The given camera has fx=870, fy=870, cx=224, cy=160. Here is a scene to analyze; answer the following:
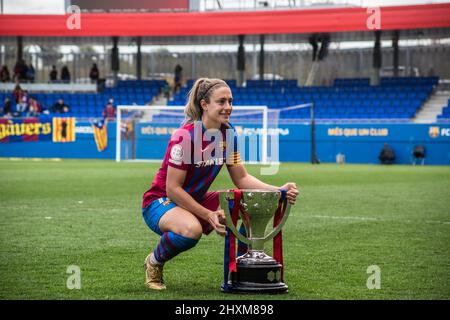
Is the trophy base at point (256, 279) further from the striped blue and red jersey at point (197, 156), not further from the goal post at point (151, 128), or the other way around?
the goal post at point (151, 128)

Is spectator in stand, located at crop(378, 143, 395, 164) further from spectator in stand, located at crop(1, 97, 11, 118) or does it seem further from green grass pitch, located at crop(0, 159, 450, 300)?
spectator in stand, located at crop(1, 97, 11, 118)

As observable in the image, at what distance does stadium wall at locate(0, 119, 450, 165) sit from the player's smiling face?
86.4 ft

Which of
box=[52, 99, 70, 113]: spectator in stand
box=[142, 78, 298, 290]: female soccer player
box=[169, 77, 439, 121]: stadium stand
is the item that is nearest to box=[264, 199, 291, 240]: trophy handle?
box=[142, 78, 298, 290]: female soccer player

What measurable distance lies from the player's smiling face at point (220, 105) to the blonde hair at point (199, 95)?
4 centimetres

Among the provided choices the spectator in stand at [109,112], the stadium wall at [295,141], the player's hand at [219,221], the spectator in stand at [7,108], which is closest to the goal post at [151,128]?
the stadium wall at [295,141]

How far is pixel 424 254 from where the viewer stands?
27.8ft

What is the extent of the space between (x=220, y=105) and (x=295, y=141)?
27664 millimetres

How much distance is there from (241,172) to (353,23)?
106ft

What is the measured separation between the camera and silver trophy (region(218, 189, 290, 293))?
19.6 feet

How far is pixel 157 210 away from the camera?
637 cm

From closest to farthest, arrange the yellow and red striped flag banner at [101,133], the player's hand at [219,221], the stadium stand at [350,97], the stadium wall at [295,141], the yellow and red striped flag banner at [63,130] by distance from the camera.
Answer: the player's hand at [219,221], the stadium wall at [295,141], the yellow and red striped flag banner at [101,133], the yellow and red striped flag banner at [63,130], the stadium stand at [350,97]

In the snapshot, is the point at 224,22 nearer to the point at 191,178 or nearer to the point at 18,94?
the point at 18,94

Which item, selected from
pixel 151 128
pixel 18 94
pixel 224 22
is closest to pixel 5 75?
pixel 18 94

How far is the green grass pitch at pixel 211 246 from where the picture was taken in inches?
252
